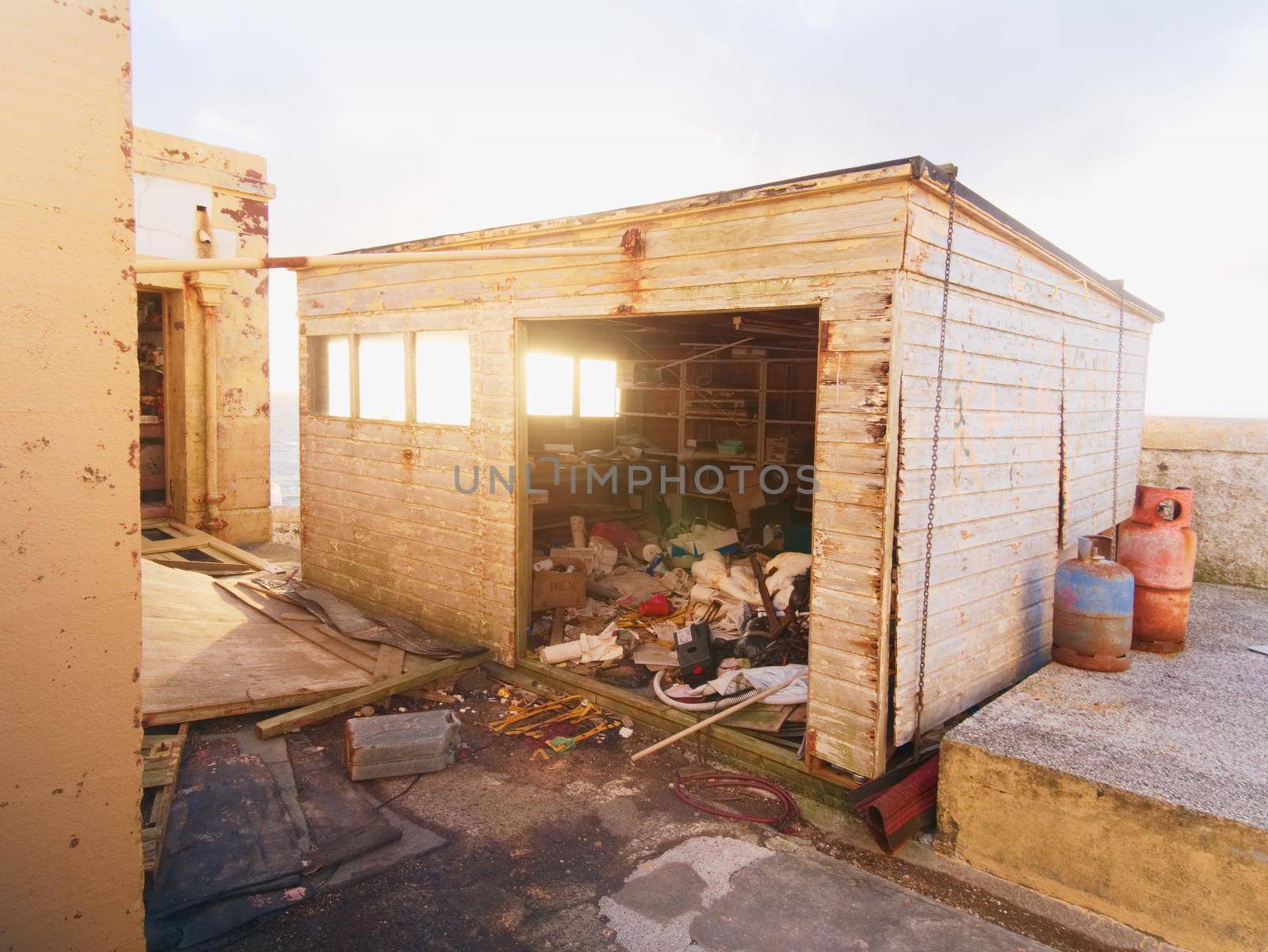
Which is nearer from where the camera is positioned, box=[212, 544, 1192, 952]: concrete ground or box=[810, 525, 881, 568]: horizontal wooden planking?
box=[212, 544, 1192, 952]: concrete ground

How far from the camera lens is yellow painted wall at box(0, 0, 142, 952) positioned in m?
2.14

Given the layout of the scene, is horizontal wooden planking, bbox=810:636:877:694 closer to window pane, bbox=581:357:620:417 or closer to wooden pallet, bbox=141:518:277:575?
wooden pallet, bbox=141:518:277:575

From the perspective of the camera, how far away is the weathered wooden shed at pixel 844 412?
460cm

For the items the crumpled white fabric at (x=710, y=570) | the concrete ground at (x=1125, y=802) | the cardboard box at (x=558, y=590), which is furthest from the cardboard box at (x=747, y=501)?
the concrete ground at (x=1125, y=802)

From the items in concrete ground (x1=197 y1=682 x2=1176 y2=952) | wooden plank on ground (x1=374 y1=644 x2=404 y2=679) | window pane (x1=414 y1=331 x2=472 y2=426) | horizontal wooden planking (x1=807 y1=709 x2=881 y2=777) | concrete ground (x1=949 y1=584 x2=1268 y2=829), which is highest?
window pane (x1=414 y1=331 x2=472 y2=426)

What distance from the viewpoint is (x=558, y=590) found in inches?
318

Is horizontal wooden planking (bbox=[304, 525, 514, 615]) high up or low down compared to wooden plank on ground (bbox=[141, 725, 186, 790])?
up

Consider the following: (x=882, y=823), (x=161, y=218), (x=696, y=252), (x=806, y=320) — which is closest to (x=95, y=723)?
(x=882, y=823)

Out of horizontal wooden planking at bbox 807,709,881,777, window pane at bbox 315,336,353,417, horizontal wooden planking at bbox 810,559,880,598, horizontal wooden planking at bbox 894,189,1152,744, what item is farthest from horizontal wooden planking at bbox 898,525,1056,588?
window pane at bbox 315,336,353,417

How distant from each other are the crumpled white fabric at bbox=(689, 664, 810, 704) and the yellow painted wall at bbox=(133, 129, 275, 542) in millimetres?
8973

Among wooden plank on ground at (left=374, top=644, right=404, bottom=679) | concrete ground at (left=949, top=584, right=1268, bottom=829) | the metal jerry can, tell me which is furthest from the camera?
wooden plank on ground at (left=374, top=644, right=404, bottom=679)

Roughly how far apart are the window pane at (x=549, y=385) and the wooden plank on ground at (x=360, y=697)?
18.8ft

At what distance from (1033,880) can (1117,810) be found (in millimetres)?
649

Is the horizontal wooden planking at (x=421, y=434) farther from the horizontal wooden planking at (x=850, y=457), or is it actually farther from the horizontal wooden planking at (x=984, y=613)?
the horizontal wooden planking at (x=984, y=613)
